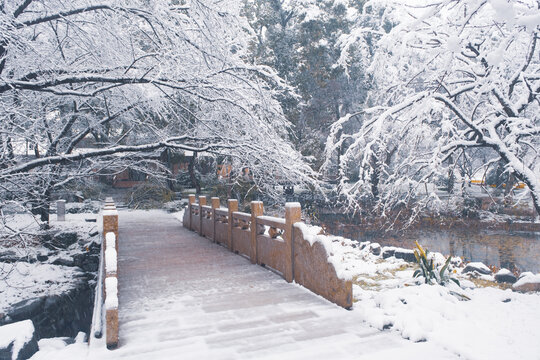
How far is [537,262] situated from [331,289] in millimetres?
10989

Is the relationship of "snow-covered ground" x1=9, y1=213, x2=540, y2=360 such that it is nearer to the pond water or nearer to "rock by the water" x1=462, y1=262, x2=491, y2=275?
"rock by the water" x1=462, y1=262, x2=491, y2=275

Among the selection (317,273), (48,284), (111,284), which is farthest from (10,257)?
(317,273)

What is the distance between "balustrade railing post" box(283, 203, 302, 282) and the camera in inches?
275

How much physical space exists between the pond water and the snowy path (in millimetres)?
9823

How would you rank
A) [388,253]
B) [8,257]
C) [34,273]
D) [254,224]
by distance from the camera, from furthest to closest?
[8,257] → [388,253] → [34,273] → [254,224]

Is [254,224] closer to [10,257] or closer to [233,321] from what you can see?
[233,321]

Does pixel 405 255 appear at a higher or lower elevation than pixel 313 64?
lower

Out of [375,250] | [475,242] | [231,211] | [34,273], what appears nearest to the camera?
[231,211]

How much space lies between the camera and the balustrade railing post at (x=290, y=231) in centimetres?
698

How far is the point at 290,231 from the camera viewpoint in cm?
703

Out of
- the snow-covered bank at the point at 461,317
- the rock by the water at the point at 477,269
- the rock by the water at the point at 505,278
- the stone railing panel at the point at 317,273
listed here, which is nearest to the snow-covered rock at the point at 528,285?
the snow-covered bank at the point at 461,317

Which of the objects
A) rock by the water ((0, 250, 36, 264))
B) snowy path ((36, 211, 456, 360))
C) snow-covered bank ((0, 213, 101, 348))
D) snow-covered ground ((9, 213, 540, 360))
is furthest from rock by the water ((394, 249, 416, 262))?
rock by the water ((0, 250, 36, 264))

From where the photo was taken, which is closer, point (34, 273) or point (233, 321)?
point (233, 321)

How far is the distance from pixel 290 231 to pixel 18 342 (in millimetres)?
4155
